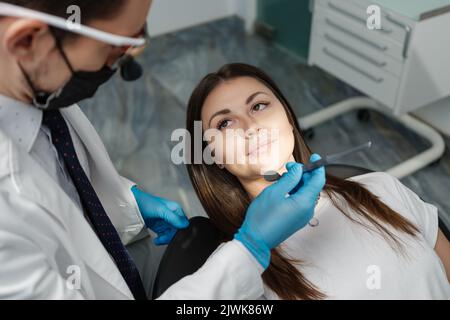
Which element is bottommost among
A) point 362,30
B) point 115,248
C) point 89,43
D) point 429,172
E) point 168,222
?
point 429,172

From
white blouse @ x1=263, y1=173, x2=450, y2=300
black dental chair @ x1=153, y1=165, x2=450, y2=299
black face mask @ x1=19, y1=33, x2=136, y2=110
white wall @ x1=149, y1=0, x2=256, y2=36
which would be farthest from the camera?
white wall @ x1=149, y1=0, x2=256, y2=36

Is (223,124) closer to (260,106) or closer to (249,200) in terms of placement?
(260,106)

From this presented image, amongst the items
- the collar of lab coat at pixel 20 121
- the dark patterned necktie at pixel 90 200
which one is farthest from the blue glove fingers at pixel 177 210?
the collar of lab coat at pixel 20 121

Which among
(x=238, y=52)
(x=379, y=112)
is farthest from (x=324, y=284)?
(x=238, y=52)

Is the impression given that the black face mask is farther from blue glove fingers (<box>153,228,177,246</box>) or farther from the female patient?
blue glove fingers (<box>153,228,177,246</box>)

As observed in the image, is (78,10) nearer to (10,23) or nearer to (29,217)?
(10,23)

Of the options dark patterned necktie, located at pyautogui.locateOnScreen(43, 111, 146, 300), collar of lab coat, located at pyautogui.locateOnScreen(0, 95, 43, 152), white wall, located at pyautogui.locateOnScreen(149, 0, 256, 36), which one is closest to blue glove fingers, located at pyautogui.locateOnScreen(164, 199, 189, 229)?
dark patterned necktie, located at pyautogui.locateOnScreen(43, 111, 146, 300)

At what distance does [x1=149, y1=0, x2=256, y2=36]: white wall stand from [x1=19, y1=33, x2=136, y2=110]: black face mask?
2.85 m

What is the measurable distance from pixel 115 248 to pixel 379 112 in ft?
6.36

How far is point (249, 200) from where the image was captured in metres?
1.25

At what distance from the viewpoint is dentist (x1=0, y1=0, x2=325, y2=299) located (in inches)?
29.0

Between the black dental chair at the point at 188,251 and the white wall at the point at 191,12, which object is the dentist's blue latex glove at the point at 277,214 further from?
the white wall at the point at 191,12

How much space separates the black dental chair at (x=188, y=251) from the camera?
1.16m
